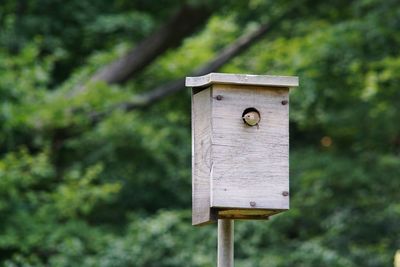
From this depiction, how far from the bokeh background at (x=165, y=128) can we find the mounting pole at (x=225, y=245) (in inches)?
190

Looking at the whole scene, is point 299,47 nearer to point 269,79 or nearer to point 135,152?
point 135,152

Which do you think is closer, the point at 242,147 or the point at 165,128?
the point at 242,147

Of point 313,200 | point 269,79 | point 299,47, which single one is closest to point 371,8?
point 299,47

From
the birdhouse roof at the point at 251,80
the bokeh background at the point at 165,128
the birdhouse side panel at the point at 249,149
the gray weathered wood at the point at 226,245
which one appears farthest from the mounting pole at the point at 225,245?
the bokeh background at the point at 165,128

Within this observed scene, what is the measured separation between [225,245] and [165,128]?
23.8 feet

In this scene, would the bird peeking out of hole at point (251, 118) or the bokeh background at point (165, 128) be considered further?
the bokeh background at point (165, 128)

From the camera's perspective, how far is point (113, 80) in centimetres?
1121

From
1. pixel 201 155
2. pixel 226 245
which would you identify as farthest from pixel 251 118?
pixel 226 245

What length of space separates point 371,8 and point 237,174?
21.5 feet

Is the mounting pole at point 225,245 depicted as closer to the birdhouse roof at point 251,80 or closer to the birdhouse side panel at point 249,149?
the birdhouse side panel at point 249,149

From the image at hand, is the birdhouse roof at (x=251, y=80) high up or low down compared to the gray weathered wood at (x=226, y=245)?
up

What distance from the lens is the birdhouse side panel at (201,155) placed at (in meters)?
4.29

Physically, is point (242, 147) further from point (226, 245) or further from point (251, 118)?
point (226, 245)

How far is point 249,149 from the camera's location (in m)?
4.28
